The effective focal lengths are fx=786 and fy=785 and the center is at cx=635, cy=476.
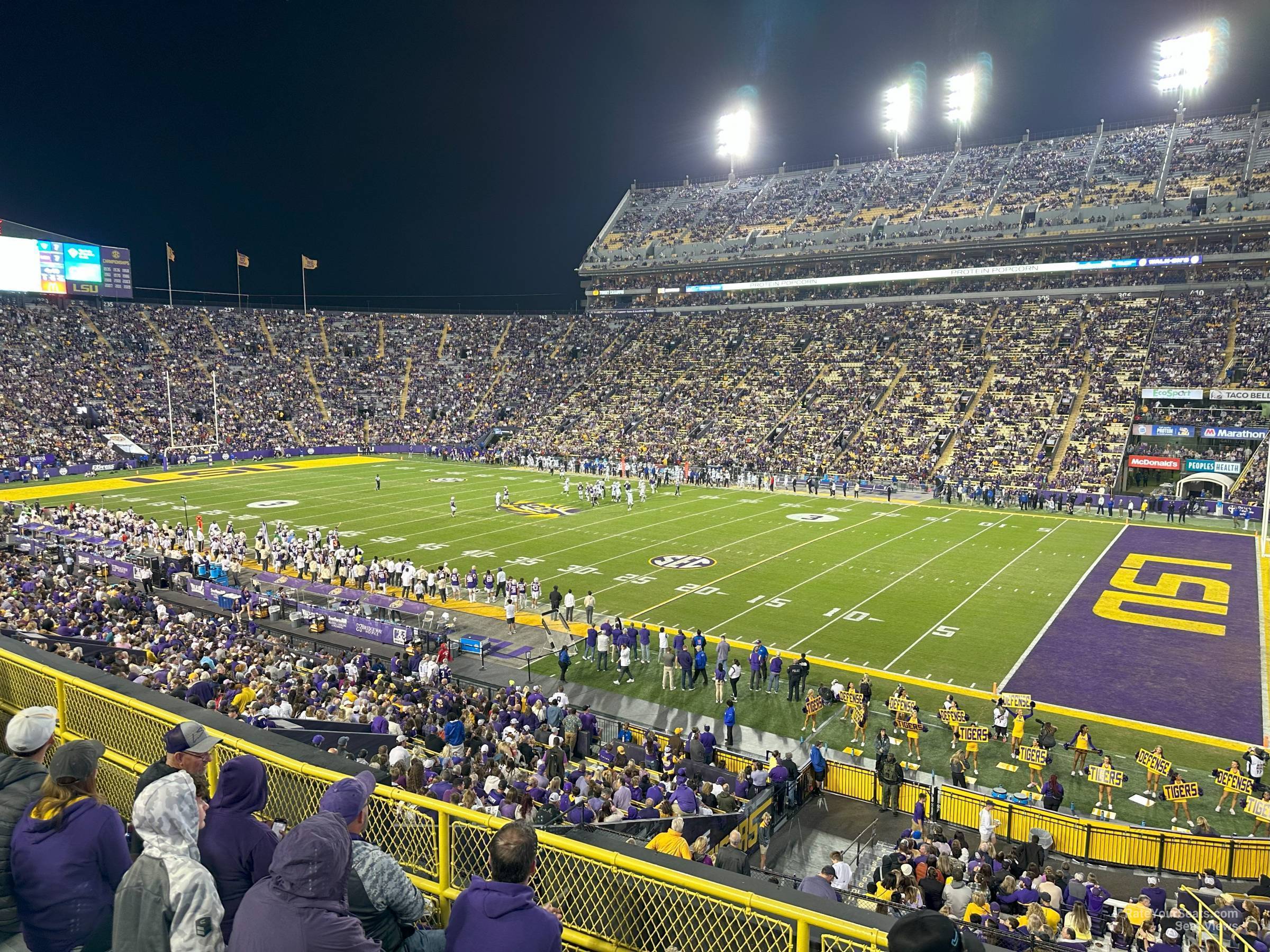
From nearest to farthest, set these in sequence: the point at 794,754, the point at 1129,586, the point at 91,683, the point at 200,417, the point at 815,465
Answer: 1. the point at 91,683
2. the point at 794,754
3. the point at 1129,586
4. the point at 815,465
5. the point at 200,417

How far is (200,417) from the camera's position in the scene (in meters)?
62.0

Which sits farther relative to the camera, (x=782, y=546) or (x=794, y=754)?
(x=782, y=546)

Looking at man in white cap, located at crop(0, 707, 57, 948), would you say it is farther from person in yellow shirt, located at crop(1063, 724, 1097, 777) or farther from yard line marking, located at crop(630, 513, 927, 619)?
yard line marking, located at crop(630, 513, 927, 619)

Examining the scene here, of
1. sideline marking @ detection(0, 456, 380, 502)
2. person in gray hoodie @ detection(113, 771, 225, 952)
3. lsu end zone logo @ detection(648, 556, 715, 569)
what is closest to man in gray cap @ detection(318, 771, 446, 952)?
person in gray hoodie @ detection(113, 771, 225, 952)

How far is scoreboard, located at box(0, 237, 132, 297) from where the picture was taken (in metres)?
61.7

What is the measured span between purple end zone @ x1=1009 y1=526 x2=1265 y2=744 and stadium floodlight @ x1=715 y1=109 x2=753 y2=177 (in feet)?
231

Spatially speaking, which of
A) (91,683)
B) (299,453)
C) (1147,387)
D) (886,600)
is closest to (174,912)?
(91,683)

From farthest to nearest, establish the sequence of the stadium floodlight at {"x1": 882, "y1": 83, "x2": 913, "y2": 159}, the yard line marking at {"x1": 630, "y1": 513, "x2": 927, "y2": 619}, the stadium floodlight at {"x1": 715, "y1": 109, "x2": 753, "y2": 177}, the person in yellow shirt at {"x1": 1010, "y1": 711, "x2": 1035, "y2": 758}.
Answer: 1. the stadium floodlight at {"x1": 715, "y1": 109, "x2": 753, "y2": 177}
2. the stadium floodlight at {"x1": 882, "y1": 83, "x2": 913, "y2": 159}
3. the yard line marking at {"x1": 630, "y1": 513, "x2": 927, "y2": 619}
4. the person in yellow shirt at {"x1": 1010, "y1": 711, "x2": 1035, "y2": 758}

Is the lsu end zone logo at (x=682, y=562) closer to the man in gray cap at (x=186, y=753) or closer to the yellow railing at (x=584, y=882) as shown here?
the yellow railing at (x=584, y=882)

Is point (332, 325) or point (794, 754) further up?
point (332, 325)

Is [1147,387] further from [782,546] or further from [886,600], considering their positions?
[886,600]

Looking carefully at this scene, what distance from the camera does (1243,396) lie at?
42.4m

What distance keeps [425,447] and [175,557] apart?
42.6m

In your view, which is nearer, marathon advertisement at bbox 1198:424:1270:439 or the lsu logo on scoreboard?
the lsu logo on scoreboard
